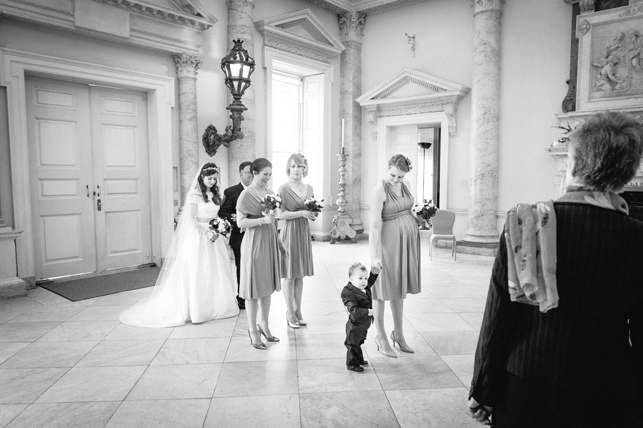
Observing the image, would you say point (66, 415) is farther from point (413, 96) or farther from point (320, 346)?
point (413, 96)

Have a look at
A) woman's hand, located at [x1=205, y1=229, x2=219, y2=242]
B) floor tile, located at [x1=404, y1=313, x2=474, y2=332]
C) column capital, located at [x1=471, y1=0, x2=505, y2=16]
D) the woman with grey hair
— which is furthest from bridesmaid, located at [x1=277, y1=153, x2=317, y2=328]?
column capital, located at [x1=471, y1=0, x2=505, y2=16]

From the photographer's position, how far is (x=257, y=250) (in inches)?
157

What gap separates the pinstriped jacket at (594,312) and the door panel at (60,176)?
21.5ft

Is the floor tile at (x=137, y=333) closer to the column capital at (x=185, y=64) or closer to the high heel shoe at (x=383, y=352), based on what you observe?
the high heel shoe at (x=383, y=352)

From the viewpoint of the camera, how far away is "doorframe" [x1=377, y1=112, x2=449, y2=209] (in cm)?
935

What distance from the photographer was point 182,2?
7117mm

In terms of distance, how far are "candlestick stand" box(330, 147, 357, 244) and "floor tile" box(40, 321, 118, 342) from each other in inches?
229

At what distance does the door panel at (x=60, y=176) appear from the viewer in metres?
6.20

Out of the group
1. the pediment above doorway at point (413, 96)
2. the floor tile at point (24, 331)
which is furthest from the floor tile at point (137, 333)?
the pediment above doorway at point (413, 96)

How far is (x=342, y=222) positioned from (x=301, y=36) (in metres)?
3.89

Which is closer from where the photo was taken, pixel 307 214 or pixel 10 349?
pixel 10 349

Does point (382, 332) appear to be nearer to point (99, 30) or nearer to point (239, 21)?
point (99, 30)

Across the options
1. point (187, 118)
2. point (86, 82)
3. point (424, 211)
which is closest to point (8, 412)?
point (424, 211)

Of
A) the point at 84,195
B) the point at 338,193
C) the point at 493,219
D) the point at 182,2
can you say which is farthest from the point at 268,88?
the point at 493,219
